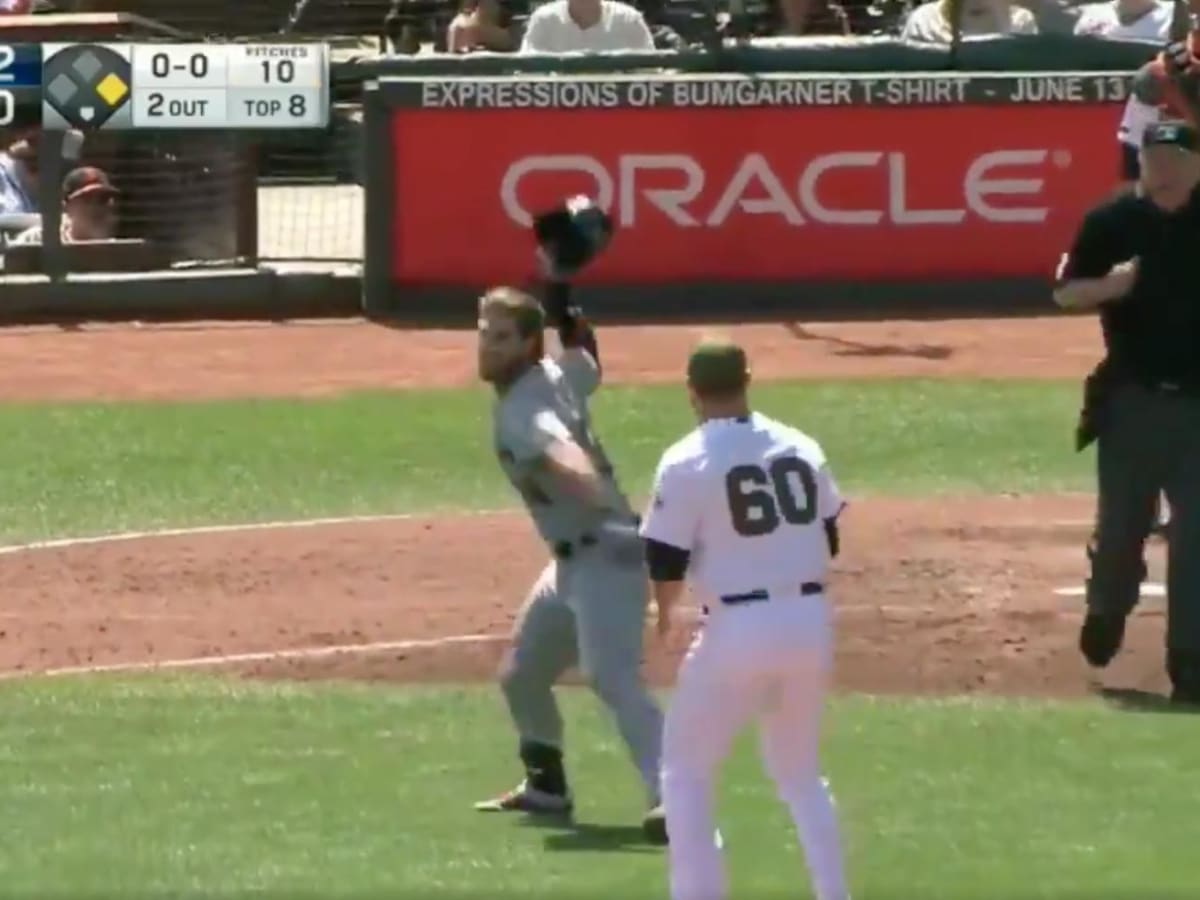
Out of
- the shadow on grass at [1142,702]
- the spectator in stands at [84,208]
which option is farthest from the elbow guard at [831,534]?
the spectator in stands at [84,208]

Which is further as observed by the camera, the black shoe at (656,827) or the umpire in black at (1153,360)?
the umpire in black at (1153,360)

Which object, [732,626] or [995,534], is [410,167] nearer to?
[995,534]

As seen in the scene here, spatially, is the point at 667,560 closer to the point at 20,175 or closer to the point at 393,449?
the point at 393,449

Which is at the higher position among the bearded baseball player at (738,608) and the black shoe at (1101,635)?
the bearded baseball player at (738,608)

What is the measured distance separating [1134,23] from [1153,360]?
11167 millimetres

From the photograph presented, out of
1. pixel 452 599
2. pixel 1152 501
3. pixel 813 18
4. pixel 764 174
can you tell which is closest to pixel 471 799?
pixel 1152 501

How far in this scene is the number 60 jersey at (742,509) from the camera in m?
6.78

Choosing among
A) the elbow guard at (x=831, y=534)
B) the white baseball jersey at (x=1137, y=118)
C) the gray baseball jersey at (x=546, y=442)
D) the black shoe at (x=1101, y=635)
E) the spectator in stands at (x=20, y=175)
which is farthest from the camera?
the spectator in stands at (x=20, y=175)

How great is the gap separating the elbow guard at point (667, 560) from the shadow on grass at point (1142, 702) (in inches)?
140

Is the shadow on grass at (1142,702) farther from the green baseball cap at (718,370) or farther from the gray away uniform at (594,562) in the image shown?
the green baseball cap at (718,370)

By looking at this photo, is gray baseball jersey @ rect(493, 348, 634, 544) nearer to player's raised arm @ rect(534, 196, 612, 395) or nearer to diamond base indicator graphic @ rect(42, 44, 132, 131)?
player's raised arm @ rect(534, 196, 612, 395)

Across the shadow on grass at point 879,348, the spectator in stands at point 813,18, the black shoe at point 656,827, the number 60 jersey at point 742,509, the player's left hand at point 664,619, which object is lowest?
the shadow on grass at point 879,348

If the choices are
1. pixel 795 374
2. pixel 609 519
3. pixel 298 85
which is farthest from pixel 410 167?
pixel 609 519
